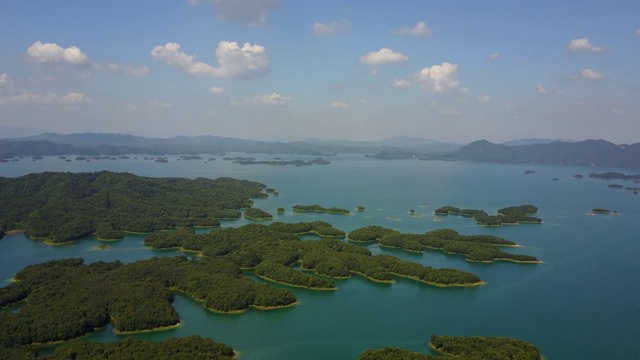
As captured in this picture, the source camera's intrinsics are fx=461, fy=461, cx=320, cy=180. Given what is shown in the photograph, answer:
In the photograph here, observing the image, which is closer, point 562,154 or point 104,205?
point 104,205

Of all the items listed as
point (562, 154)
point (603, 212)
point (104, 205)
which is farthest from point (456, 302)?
point (562, 154)

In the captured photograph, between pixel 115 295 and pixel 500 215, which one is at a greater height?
pixel 500 215

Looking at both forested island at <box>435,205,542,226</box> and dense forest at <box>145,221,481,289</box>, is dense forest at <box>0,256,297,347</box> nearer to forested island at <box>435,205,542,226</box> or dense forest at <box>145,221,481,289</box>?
dense forest at <box>145,221,481,289</box>

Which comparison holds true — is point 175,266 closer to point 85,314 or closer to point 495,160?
point 85,314

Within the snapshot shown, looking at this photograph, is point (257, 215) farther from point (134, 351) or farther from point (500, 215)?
point (134, 351)

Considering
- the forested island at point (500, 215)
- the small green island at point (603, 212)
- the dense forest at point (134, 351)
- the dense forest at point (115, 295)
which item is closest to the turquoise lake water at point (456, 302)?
the dense forest at point (115, 295)

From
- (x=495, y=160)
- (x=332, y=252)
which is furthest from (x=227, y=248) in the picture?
(x=495, y=160)
